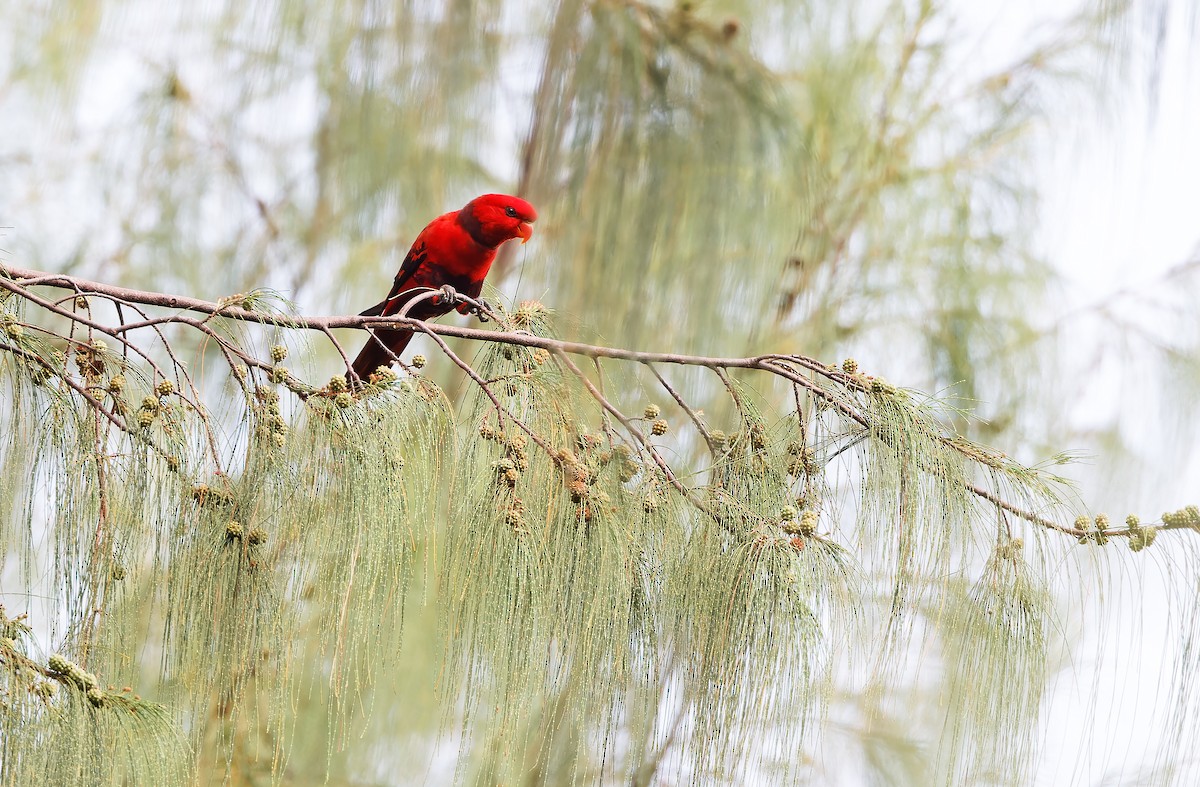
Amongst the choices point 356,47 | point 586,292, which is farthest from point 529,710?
point 356,47

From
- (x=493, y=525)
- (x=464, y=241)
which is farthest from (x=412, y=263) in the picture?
(x=493, y=525)

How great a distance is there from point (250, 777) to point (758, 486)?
1639 millimetres

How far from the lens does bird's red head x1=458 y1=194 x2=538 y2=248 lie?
2.26 m

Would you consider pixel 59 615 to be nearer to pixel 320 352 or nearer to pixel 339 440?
pixel 339 440

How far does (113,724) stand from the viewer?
3.13 ft

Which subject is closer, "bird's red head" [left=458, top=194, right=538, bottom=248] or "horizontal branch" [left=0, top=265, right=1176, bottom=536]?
"horizontal branch" [left=0, top=265, right=1176, bottom=536]

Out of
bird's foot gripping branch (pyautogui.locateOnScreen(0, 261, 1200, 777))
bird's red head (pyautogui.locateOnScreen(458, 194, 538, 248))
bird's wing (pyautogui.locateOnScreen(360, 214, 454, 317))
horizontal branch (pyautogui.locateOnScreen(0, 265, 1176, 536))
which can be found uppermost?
bird's red head (pyautogui.locateOnScreen(458, 194, 538, 248))

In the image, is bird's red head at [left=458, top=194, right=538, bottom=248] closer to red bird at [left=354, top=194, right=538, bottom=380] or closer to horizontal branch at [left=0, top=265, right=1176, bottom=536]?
red bird at [left=354, top=194, right=538, bottom=380]

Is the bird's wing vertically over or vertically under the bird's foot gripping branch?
over

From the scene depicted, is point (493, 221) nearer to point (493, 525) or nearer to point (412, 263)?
point (412, 263)

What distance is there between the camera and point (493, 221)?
7.47ft

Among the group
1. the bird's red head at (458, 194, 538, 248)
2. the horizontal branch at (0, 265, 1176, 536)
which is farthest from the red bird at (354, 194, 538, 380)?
the horizontal branch at (0, 265, 1176, 536)

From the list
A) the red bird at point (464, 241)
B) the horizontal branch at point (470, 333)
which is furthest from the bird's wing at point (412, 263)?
the horizontal branch at point (470, 333)

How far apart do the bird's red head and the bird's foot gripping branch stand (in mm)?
1146
